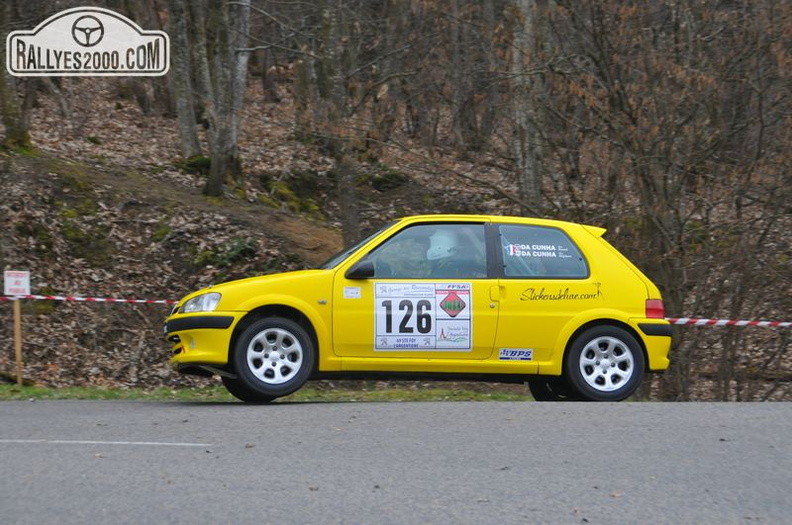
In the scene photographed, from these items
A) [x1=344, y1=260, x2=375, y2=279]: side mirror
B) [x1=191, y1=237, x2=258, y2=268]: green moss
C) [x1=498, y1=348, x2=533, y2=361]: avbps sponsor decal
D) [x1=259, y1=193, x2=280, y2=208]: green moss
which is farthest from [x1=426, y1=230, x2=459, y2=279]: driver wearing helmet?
[x1=259, y1=193, x2=280, y2=208]: green moss

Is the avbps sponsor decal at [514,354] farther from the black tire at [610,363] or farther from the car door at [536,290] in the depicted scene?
the black tire at [610,363]

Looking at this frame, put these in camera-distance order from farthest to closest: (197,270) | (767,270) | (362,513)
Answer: (197,270) < (767,270) < (362,513)

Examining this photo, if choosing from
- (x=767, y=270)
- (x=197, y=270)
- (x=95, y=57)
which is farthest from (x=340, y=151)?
(x=95, y=57)

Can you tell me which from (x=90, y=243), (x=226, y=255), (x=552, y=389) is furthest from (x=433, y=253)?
(x=90, y=243)

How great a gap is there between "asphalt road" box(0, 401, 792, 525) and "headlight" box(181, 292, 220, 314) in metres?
0.94

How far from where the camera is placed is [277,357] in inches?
406

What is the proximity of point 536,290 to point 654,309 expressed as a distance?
4.18 feet

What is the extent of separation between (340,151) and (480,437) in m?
8.97

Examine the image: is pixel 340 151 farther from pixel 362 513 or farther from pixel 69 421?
pixel 362 513

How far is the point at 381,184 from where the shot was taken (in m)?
25.9

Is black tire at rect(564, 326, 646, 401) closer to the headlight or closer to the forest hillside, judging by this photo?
the headlight

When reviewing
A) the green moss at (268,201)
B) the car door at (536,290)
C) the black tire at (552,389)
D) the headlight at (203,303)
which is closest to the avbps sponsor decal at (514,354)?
the car door at (536,290)

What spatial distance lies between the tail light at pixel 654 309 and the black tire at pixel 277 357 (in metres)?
3.44

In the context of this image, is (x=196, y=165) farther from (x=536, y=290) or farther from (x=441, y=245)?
(x=536, y=290)
